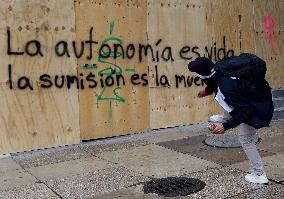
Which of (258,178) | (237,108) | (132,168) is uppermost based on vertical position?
(237,108)

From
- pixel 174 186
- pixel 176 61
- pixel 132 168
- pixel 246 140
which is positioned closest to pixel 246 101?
pixel 246 140

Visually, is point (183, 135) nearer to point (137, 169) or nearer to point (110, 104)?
point (110, 104)

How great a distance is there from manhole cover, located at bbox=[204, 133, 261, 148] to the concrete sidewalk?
0.55ft

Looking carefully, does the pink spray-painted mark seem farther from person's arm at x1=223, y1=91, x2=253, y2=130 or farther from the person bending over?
person's arm at x1=223, y1=91, x2=253, y2=130

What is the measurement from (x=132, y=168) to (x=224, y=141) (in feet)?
6.59

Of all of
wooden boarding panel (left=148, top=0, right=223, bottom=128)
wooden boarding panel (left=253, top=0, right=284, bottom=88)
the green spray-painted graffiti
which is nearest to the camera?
the green spray-painted graffiti

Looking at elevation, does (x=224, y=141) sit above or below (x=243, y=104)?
below

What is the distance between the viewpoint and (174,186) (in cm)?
484

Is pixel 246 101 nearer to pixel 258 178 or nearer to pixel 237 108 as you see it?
pixel 237 108

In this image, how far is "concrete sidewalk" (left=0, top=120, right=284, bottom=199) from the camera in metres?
4.68

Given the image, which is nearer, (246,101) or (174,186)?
(246,101)

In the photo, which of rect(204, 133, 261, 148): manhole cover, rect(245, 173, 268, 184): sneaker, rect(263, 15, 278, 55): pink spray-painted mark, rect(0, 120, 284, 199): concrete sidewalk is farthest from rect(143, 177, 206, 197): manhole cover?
rect(263, 15, 278, 55): pink spray-painted mark

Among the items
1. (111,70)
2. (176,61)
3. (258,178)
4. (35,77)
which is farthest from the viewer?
(176,61)

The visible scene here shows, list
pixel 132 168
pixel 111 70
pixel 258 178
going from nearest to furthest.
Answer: pixel 258 178 → pixel 132 168 → pixel 111 70
